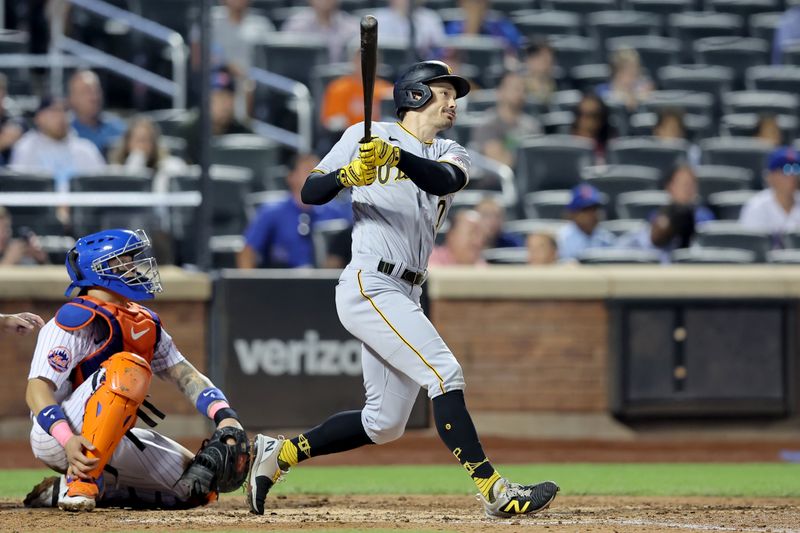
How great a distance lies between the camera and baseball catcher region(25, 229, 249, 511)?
5062 mm

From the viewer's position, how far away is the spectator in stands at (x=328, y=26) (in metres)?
12.3

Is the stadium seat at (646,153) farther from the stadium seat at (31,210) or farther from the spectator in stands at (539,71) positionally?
the stadium seat at (31,210)

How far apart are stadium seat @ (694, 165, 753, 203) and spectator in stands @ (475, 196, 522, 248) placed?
2006mm

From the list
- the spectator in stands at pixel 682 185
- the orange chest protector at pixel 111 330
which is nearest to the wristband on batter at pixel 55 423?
the orange chest protector at pixel 111 330

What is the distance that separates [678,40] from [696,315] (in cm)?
567

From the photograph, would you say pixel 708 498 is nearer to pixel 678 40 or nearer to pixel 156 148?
pixel 156 148

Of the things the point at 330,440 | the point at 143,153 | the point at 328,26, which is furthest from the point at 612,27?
the point at 330,440

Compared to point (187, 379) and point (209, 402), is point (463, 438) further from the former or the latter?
point (187, 379)

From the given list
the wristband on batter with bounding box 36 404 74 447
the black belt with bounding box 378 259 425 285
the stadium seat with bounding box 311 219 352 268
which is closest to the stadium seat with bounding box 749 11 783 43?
the stadium seat with bounding box 311 219 352 268

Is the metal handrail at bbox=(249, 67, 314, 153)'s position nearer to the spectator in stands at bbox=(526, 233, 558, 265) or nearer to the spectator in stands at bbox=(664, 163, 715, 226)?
the spectator in stands at bbox=(526, 233, 558, 265)

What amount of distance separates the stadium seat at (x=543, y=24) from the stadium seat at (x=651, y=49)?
0.46m

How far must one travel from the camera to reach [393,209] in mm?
5262

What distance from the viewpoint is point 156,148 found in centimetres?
1038

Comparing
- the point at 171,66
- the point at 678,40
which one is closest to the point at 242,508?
the point at 171,66
